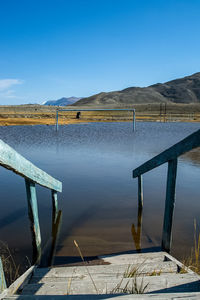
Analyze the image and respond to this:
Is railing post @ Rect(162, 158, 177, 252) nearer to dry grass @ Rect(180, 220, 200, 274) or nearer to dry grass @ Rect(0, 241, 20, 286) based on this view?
dry grass @ Rect(180, 220, 200, 274)

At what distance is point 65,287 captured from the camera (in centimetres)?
210

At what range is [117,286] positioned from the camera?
6.48 feet

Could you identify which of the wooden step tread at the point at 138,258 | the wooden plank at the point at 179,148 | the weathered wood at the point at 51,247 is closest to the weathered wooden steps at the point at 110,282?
the wooden step tread at the point at 138,258

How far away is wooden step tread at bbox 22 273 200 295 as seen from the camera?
6.43 feet

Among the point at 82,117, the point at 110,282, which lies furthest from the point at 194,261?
the point at 82,117

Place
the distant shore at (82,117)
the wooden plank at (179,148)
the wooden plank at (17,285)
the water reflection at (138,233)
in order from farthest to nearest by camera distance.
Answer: the distant shore at (82,117), the water reflection at (138,233), the wooden plank at (179,148), the wooden plank at (17,285)

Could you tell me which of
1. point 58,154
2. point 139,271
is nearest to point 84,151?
point 58,154

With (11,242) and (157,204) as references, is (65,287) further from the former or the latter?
(157,204)

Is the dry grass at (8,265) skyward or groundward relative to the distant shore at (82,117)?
skyward

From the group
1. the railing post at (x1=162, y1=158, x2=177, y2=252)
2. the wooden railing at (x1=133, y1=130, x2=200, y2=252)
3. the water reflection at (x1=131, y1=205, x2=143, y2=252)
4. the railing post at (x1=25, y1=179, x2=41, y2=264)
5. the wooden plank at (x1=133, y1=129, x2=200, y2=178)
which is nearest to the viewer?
the wooden plank at (x1=133, y1=129, x2=200, y2=178)

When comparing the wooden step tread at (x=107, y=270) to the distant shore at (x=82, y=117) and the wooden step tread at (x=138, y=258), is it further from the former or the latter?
the distant shore at (x=82, y=117)

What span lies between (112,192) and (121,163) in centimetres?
374

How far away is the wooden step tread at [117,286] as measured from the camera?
6.43 ft

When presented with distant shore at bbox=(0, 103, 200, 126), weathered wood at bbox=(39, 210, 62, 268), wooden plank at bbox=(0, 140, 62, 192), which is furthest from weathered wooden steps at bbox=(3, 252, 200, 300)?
distant shore at bbox=(0, 103, 200, 126)
